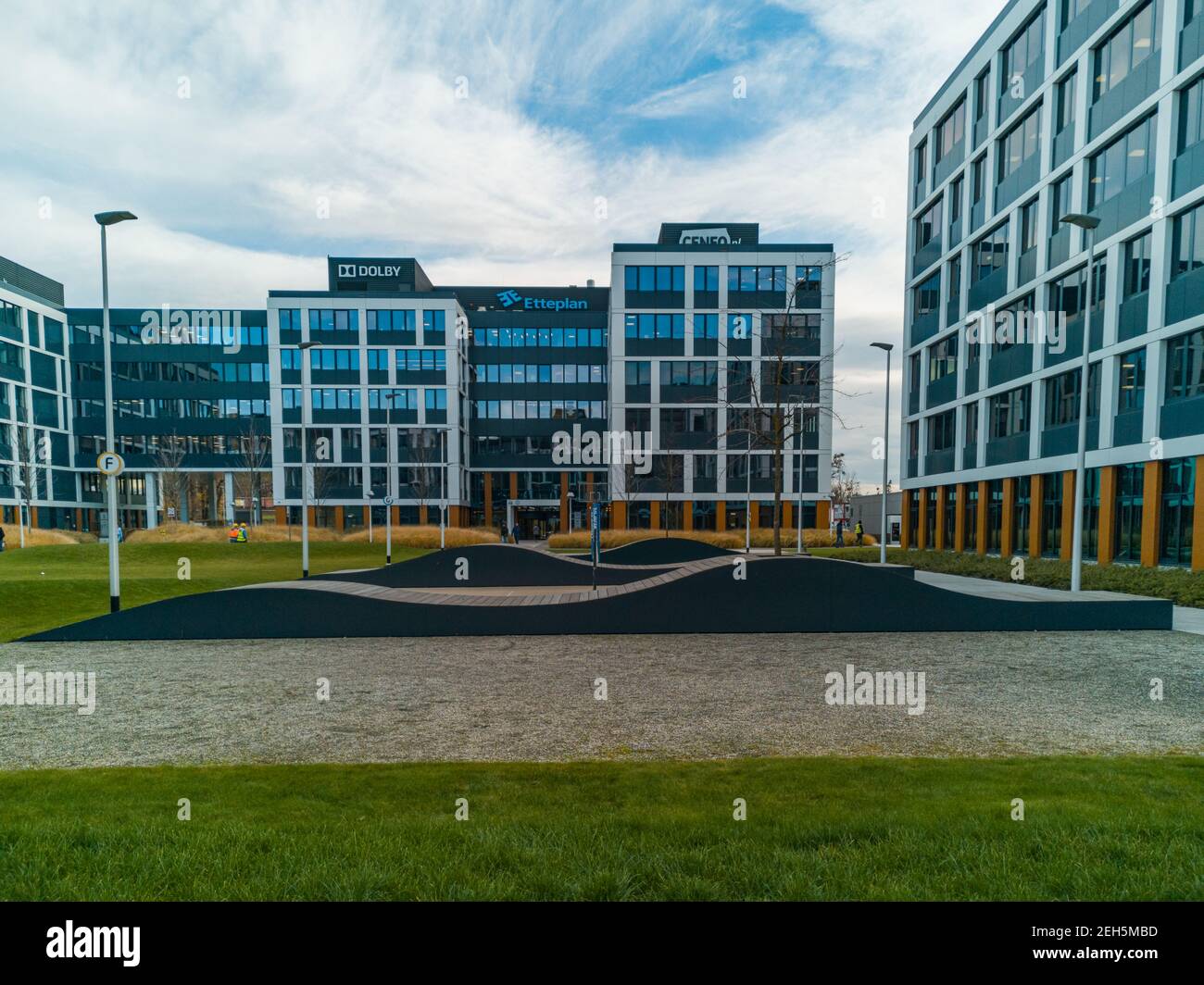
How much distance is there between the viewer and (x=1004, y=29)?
3209 centimetres

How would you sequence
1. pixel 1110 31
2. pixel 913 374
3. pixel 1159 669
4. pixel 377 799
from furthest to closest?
pixel 913 374
pixel 1110 31
pixel 1159 669
pixel 377 799

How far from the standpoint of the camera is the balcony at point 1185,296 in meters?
20.5

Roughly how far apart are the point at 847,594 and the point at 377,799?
11.3 meters

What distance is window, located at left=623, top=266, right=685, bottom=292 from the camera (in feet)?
173

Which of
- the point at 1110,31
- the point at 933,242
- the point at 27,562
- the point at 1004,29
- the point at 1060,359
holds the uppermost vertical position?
the point at 1004,29

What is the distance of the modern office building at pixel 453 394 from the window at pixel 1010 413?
44.4 ft

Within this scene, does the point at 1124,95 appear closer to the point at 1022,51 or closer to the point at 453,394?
the point at 1022,51

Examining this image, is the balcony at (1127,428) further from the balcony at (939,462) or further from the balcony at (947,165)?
the balcony at (947,165)

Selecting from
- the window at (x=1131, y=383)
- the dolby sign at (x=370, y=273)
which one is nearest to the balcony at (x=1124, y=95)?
the window at (x=1131, y=383)

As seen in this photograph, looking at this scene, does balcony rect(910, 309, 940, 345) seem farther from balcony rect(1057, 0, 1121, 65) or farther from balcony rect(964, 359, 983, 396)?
balcony rect(1057, 0, 1121, 65)

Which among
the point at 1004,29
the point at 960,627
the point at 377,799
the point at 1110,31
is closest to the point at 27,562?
the point at 377,799

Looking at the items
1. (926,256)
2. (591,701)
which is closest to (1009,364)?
(926,256)

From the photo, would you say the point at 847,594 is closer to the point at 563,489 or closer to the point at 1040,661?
the point at 1040,661

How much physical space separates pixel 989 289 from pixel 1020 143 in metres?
7.22
